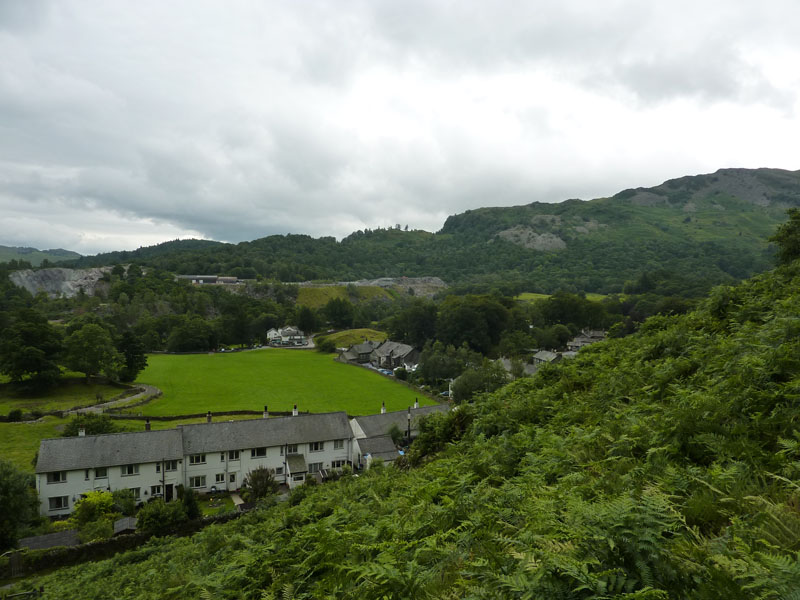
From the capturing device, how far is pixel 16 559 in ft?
62.5

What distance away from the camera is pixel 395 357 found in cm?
8588

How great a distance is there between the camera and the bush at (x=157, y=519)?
22219mm

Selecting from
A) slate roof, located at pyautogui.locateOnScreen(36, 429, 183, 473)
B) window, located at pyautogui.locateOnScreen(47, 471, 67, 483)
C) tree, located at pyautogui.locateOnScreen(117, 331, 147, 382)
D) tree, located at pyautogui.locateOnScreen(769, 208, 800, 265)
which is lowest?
window, located at pyautogui.locateOnScreen(47, 471, 67, 483)

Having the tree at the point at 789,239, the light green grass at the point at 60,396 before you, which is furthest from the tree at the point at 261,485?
the light green grass at the point at 60,396

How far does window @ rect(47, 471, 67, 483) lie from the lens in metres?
29.3

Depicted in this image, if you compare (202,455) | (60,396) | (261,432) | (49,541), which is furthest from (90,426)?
(60,396)

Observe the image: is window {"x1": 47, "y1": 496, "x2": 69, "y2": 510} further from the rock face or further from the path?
the rock face

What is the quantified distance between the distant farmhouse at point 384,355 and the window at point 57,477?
187 ft

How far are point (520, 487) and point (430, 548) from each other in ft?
6.36

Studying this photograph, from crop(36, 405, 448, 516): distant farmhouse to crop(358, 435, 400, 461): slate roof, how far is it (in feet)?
0.28

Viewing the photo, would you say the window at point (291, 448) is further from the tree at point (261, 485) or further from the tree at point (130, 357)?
the tree at point (130, 357)

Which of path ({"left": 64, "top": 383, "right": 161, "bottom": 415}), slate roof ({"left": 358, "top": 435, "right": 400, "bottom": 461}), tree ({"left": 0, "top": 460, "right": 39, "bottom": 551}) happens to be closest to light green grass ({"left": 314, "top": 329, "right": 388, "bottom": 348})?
path ({"left": 64, "top": 383, "right": 161, "bottom": 415})

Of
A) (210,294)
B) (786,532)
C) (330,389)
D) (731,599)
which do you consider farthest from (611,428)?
(210,294)

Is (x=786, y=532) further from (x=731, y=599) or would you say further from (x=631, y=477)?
(x=631, y=477)
